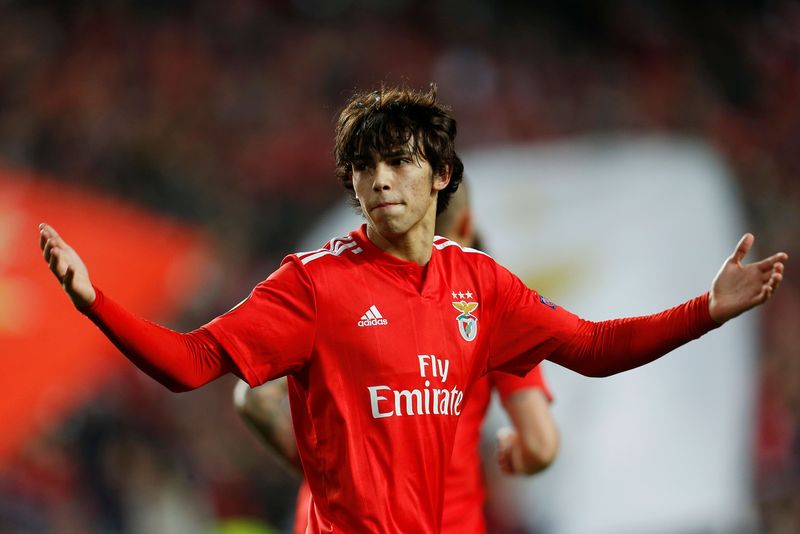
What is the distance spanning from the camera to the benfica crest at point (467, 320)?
2902 millimetres

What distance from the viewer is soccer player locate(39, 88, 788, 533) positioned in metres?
2.74

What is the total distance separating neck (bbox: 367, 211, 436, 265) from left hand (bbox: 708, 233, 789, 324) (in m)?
0.75

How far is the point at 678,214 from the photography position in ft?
32.3

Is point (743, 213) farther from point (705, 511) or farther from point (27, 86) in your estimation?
point (27, 86)

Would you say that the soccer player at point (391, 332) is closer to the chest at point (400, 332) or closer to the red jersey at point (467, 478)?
the chest at point (400, 332)

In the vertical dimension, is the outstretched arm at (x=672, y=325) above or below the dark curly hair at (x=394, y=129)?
below

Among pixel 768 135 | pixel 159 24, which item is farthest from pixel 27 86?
pixel 768 135

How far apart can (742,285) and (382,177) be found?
38.1 inches

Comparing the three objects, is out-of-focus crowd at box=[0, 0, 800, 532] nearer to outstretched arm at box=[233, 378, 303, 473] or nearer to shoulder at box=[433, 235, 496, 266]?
outstretched arm at box=[233, 378, 303, 473]

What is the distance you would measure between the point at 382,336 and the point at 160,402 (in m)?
6.81

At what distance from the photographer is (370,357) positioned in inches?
109

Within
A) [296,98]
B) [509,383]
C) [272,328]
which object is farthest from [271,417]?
[296,98]

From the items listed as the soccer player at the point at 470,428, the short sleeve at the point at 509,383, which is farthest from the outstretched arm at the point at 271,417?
the short sleeve at the point at 509,383

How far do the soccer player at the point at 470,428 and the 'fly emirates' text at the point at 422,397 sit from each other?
→ 787 mm
